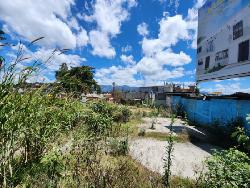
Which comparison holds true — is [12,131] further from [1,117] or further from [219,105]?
[219,105]

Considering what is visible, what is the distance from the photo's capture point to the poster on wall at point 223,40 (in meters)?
A: 14.1

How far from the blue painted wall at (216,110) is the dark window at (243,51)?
219cm

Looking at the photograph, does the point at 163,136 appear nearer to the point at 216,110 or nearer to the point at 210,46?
the point at 216,110

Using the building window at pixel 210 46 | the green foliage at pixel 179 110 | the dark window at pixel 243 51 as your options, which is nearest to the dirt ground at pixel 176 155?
the dark window at pixel 243 51

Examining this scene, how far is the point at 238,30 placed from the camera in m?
14.8

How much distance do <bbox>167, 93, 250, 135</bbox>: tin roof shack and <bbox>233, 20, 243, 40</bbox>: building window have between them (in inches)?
130

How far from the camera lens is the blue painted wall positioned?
13.4 metres

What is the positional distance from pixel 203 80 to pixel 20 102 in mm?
19890

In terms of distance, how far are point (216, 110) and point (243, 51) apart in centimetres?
416

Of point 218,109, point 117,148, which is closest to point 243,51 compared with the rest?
point 218,109

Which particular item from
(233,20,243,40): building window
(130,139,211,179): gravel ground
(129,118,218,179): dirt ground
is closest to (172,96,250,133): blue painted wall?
(129,118,218,179): dirt ground

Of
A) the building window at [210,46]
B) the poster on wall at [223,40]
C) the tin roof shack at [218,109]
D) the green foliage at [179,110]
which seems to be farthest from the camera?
the green foliage at [179,110]

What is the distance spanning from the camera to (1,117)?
1.96 meters

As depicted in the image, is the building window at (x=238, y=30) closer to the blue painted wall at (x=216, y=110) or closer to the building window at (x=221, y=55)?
the building window at (x=221, y=55)
